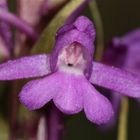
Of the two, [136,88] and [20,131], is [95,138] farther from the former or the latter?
[136,88]

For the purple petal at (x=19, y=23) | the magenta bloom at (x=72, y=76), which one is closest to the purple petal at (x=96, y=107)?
the magenta bloom at (x=72, y=76)

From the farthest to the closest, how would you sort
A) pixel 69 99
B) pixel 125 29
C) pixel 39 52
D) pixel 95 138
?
1. pixel 125 29
2. pixel 95 138
3. pixel 39 52
4. pixel 69 99

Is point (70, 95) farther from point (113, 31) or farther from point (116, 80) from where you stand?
point (113, 31)

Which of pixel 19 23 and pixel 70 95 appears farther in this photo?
pixel 19 23

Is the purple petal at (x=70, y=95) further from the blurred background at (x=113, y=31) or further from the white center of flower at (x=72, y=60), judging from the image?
the blurred background at (x=113, y=31)

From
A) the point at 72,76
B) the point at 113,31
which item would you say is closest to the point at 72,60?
the point at 72,76

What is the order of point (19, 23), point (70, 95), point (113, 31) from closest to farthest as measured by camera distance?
point (70, 95) → point (19, 23) → point (113, 31)

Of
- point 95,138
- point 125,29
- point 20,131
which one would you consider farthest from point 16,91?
point 125,29
